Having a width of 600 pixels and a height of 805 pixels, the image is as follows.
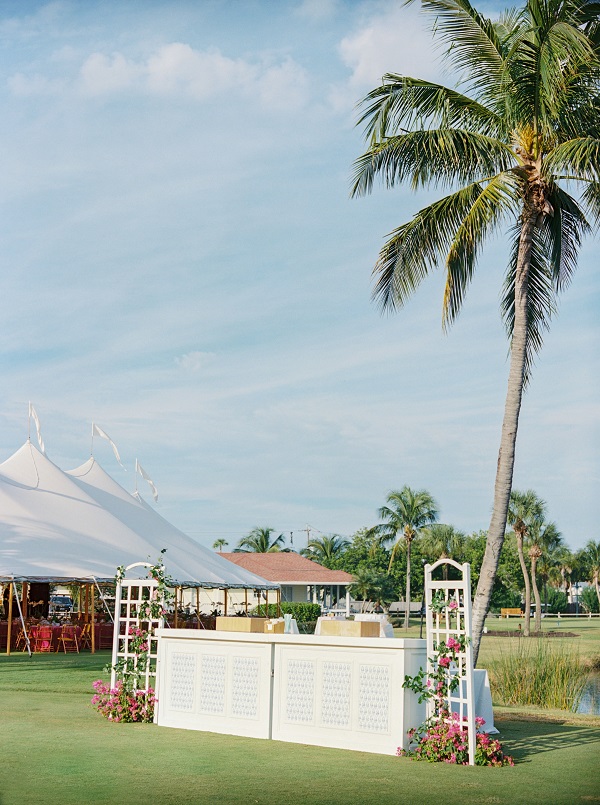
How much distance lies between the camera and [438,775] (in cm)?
836

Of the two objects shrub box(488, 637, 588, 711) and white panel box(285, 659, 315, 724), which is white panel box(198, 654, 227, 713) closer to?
white panel box(285, 659, 315, 724)

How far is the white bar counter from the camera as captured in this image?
9555 mm

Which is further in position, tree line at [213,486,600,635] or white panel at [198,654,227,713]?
tree line at [213,486,600,635]

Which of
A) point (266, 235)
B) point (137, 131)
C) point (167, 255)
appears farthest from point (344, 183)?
point (167, 255)

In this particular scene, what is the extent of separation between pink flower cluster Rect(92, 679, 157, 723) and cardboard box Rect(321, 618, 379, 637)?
2566 millimetres

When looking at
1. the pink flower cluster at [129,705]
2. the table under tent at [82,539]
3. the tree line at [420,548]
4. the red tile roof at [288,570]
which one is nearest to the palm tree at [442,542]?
the tree line at [420,548]

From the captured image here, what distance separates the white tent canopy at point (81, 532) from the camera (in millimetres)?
23969

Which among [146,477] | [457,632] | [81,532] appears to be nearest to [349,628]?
[457,632]

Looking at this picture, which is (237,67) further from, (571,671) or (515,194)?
(571,671)

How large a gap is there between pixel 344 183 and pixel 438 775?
31.9 ft

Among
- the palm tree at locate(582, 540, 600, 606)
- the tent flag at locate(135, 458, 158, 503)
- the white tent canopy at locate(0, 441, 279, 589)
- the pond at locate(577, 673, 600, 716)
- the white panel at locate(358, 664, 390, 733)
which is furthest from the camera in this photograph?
the palm tree at locate(582, 540, 600, 606)

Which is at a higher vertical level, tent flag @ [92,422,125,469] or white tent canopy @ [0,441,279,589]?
tent flag @ [92,422,125,469]

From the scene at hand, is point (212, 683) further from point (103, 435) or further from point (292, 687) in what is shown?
point (103, 435)

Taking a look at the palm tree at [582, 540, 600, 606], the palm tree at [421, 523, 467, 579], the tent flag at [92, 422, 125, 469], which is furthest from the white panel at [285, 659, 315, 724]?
the palm tree at [582, 540, 600, 606]
